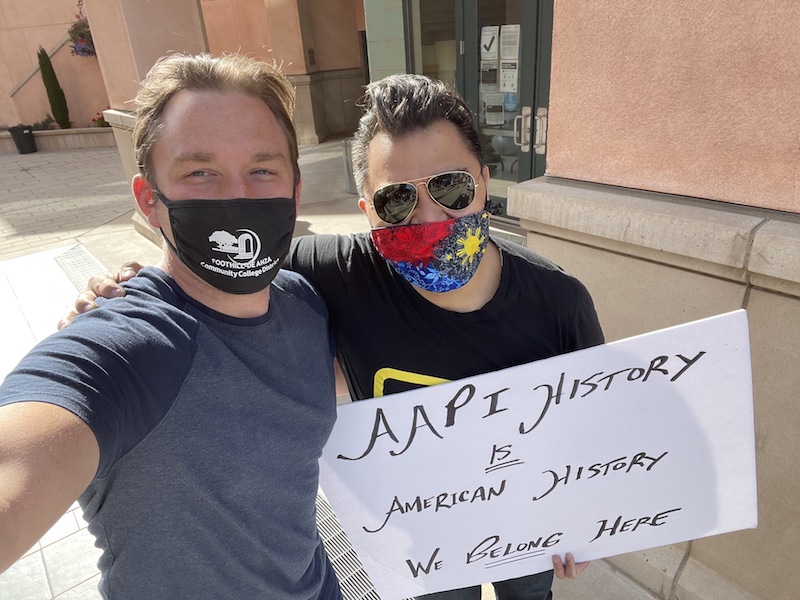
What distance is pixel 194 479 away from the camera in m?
0.98

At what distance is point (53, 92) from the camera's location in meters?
17.0

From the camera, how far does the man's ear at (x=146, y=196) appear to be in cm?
117

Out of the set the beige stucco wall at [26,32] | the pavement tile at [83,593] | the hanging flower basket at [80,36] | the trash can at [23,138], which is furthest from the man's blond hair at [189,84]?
the beige stucco wall at [26,32]

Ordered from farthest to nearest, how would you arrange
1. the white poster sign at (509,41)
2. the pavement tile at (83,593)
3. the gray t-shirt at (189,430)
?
the white poster sign at (509,41), the pavement tile at (83,593), the gray t-shirt at (189,430)

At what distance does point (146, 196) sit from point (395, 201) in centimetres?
60

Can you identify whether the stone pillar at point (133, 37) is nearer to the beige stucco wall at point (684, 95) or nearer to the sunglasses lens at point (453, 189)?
the beige stucco wall at point (684, 95)

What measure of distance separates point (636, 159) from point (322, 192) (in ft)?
21.5

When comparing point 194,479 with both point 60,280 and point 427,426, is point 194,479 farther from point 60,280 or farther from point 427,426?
point 60,280

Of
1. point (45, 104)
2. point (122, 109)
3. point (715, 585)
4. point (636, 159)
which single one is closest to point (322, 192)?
point (122, 109)

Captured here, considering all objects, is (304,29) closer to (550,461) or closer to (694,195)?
(694,195)

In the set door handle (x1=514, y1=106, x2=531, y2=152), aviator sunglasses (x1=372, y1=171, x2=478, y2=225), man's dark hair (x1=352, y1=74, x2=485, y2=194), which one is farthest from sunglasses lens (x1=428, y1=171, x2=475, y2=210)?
door handle (x1=514, y1=106, x2=531, y2=152)

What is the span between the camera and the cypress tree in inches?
661

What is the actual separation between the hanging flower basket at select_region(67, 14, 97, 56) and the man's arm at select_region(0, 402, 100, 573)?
1997 centimetres

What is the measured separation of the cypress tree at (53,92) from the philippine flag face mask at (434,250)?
66.9ft
